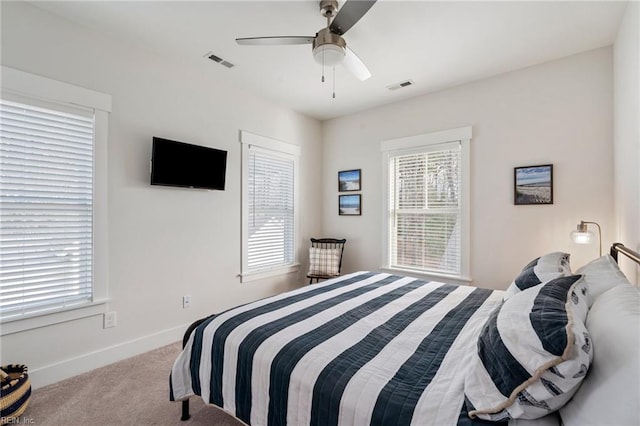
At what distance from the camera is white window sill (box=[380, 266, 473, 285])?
10.9 feet

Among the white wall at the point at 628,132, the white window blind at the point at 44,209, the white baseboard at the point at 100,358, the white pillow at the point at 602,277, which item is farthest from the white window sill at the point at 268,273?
the white wall at the point at 628,132

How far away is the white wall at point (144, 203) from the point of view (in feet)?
7.25

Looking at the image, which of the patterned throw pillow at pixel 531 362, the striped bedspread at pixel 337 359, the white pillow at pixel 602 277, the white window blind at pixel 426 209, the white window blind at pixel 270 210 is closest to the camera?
the patterned throw pillow at pixel 531 362

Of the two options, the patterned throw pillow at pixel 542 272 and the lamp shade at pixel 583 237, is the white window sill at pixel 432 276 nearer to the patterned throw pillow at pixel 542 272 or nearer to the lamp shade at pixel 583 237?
the lamp shade at pixel 583 237

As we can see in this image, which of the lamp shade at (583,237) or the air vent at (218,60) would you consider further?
the air vent at (218,60)

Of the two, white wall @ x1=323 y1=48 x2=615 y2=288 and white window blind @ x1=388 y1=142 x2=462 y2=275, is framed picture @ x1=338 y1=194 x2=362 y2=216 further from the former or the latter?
white wall @ x1=323 y1=48 x2=615 y2=288

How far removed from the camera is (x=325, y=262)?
4.05 m

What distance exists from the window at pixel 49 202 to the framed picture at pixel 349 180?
288cm

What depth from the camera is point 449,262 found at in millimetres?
3455

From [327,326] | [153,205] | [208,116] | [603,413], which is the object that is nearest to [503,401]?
[603,413]

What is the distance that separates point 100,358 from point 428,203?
364cm

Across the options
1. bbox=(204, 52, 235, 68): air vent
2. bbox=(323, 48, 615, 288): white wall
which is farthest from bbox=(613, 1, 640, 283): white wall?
bbox=(204, 52, 235, 68): air vent

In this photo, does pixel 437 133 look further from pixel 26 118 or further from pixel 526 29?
pixel 26 118

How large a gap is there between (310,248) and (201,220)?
158 cm
